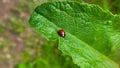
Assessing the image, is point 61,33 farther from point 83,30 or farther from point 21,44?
point 21,44

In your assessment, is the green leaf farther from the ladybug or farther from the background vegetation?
the background vegetation

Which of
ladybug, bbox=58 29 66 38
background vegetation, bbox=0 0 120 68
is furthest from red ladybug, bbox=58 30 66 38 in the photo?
background vegetation, bbox=0 0 120 68

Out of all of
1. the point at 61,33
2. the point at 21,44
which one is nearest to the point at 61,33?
the point at 61,33

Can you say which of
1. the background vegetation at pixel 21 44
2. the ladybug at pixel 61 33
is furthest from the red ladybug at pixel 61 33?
the background vegetation at pixel 21 44

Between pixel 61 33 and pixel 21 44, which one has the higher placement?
pixel 61 33

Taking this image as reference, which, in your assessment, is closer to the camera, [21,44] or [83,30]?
[83,30]

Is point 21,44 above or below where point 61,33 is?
below

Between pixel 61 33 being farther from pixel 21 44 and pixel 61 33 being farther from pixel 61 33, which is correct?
pixel 21 44
